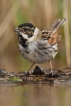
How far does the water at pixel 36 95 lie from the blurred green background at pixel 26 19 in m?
3.91

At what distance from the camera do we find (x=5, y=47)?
12.3 m

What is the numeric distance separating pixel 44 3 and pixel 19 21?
754 millimetres

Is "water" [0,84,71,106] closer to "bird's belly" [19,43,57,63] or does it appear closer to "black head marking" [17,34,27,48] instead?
"bird's belly" [19,43,57,63]

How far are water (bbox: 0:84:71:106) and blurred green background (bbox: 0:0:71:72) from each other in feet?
12.8

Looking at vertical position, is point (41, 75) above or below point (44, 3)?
below

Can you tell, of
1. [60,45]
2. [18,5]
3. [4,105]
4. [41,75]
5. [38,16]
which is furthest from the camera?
[60,45]

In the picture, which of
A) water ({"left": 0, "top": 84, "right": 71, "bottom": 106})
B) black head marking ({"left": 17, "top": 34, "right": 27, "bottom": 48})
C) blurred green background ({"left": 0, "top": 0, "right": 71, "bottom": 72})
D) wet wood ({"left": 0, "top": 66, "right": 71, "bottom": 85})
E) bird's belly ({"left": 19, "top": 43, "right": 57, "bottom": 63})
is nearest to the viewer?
water ({"left": 0, "top": 84, "right": 71, "bottom": 106})

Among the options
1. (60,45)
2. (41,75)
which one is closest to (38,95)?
(41,75)

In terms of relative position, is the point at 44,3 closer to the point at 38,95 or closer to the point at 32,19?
the point at 32,19

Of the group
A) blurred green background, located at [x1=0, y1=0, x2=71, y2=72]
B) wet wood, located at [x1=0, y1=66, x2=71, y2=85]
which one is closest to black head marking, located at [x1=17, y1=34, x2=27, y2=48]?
wet wood, located at [x1=0, y1=66, x2=71, y2=85]

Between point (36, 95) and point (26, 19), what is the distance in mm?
5036

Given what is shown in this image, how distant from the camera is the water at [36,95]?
245 inches

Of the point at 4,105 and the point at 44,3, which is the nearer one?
the point at 4,105

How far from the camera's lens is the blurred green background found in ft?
37.9
